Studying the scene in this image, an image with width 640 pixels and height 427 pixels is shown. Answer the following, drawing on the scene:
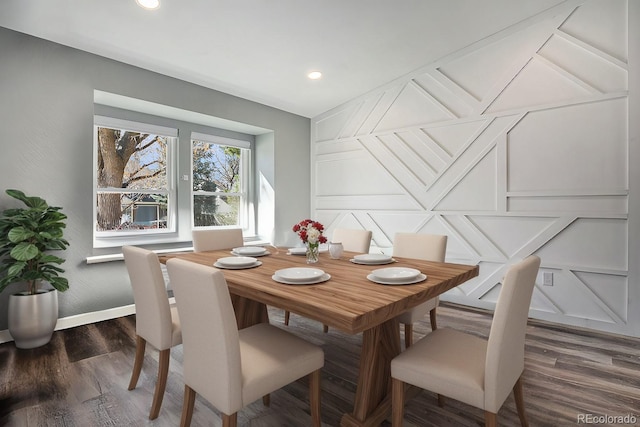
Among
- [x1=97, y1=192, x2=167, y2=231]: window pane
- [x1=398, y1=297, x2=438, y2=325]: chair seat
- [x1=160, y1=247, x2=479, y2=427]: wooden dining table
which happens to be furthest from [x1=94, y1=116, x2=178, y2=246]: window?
[x1=398, y1=297, x2=438, y2=325]: chair seat

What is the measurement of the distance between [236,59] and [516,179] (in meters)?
3.06

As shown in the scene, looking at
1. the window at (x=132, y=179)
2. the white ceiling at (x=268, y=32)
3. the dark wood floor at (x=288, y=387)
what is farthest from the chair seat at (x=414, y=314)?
the window at (x=132, y=179)

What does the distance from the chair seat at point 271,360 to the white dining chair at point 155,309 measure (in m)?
0.41

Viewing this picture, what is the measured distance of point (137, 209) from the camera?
3846 mm

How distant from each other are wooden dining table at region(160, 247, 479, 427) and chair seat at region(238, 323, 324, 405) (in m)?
0.20

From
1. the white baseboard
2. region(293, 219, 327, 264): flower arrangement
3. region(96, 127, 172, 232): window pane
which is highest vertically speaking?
region(96, 127, 172, 232): window pane

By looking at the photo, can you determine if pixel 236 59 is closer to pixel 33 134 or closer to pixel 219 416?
pixel 33 134

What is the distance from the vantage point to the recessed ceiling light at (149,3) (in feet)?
7.99

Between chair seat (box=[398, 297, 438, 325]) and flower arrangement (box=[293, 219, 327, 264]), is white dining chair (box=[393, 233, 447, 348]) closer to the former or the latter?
chair seat (box=[398, 297, 438, 325])

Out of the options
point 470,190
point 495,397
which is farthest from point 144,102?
point 495,397

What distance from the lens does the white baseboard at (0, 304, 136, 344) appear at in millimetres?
2662

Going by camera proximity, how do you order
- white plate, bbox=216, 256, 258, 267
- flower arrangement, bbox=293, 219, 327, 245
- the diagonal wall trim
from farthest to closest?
the diagonal wall trim
flower arrangement, bbox=293, 219, 327, 245
white plate, bbox=216, 256, 258, 267

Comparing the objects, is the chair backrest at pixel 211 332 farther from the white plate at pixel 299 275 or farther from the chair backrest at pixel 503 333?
the chair backrest at pixel 503 333

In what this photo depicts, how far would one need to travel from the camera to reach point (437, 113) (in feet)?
12.4
